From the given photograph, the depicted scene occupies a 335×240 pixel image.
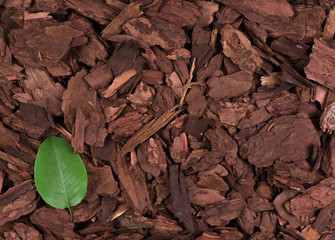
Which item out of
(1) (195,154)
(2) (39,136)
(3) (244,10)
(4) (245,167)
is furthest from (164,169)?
(3) (244,10)

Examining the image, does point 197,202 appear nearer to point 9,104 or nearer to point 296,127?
point 296,127

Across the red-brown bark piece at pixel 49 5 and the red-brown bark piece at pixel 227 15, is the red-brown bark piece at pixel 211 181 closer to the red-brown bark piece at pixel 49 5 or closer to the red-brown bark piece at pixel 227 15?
the red-brown bark piece at pixel 227 15

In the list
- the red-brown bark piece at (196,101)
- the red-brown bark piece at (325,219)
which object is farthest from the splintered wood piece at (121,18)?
the red-brown bark piece at (325,219)

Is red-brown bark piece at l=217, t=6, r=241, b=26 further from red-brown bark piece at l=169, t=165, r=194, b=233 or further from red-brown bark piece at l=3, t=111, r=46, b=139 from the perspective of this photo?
red-brown bark piece at l=3, t=111, r=46, b=139

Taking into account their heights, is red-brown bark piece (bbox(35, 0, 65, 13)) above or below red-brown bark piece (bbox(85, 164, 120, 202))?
above

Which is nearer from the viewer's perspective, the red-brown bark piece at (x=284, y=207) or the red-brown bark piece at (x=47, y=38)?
the red-brown bark piece at (x=47, y=38)

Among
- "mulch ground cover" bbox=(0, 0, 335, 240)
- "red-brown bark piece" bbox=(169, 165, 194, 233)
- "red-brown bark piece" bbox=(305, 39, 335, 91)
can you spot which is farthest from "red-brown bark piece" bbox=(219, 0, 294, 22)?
"red-brown bark piece" bbox=(169, 165, 194, 233)
